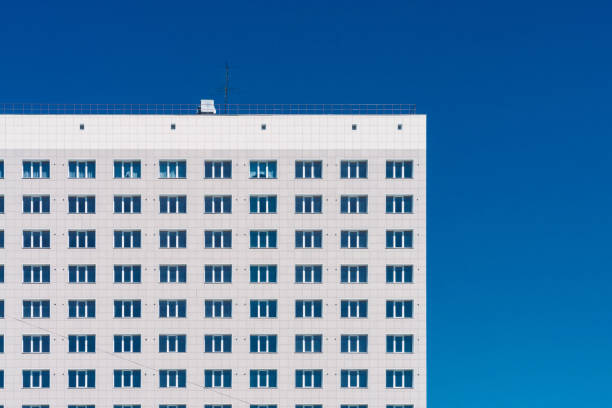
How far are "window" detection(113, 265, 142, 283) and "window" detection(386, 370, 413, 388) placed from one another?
77.1ft

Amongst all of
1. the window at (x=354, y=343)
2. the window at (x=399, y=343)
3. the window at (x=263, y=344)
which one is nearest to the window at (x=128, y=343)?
the window at (x=263, y=344)

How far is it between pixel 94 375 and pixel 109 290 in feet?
24.6

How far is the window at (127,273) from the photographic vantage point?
9350 centimetres

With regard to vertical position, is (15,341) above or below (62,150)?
below

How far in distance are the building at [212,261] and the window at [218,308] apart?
0.12 meters

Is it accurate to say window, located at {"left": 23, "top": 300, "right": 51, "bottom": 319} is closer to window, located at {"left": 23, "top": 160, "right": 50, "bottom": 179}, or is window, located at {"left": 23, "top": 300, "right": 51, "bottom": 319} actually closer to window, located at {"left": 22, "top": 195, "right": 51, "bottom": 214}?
window, located at {"left": 22, "top": 195, "right": 51, "bottom": 214}

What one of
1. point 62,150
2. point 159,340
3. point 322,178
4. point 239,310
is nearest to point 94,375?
point 159,340

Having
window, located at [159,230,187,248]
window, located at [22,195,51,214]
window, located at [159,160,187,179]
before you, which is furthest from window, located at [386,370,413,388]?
window, located at [22,195,51,214]

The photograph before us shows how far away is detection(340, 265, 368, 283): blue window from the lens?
93688mm

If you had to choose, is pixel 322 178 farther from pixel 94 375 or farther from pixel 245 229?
pixel 94 375

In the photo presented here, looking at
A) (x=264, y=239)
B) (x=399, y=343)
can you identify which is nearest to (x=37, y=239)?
(x=264, y=239)

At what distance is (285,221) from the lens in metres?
93.8

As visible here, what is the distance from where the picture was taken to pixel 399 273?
308ft

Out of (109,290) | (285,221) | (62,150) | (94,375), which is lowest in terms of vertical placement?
(94,375)
